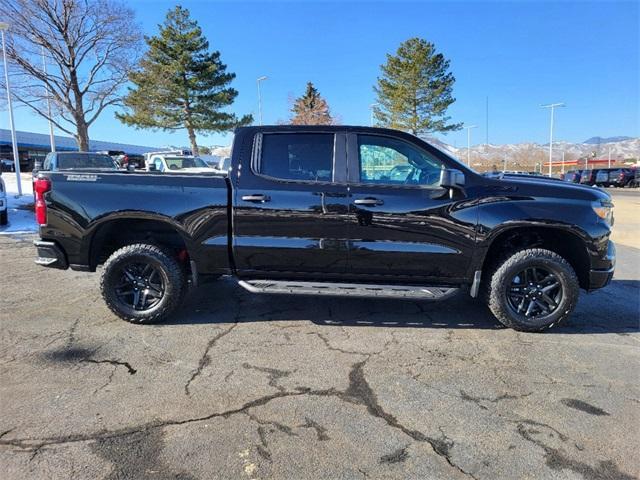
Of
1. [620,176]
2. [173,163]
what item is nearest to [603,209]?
[173,163]

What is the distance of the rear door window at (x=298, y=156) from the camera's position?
4.43 meters

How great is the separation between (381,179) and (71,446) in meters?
3.18

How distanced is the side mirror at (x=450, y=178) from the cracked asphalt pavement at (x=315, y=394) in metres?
1.43

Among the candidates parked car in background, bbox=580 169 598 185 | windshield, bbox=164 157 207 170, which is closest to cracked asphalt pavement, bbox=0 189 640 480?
windshield, bbox=164 157 207 170

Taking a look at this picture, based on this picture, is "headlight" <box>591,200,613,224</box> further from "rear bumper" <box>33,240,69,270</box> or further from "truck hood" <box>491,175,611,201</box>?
"rear bumper" <box>33,240,69,270</box>

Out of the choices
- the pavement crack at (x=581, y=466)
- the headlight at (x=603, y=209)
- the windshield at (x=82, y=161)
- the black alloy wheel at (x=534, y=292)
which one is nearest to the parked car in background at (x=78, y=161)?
the windshield at (x=82, y=161)

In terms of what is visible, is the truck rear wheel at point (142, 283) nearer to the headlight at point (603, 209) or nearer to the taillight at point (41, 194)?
the taillight at point (41, 194)

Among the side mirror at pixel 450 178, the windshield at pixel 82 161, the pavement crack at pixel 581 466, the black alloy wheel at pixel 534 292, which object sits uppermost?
the windshield at pixel 82 161

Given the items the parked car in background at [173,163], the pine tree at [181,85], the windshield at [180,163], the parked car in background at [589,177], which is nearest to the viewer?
the parked car in background at [173,163]

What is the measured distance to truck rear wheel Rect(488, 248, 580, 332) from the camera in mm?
4324

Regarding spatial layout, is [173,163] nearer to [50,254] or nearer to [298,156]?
[50,254]

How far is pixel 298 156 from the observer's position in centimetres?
449

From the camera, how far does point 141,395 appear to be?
A: 321 centimetres

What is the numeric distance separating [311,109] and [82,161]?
3415 centimetres
